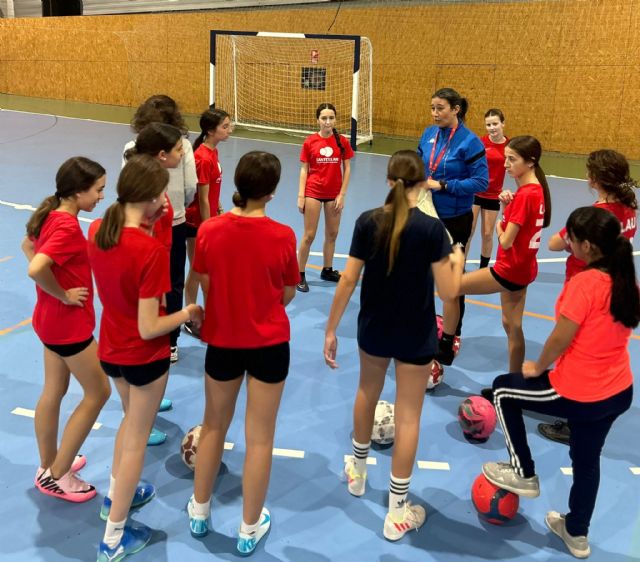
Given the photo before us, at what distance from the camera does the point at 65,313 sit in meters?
3.24

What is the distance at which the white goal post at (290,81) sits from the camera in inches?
680

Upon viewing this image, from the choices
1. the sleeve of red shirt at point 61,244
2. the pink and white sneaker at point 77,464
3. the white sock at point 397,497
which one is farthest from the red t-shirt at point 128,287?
the white sock at point 397,497

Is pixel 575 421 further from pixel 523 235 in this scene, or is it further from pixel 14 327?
pixel 14 327

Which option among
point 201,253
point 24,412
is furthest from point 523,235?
point 24,412

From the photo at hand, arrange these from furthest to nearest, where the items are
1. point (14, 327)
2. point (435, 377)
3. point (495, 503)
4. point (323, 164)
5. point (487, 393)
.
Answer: point (323, 164) < point (14, 327) < point (435, 377) < point (487, 393) < point (495, 503)

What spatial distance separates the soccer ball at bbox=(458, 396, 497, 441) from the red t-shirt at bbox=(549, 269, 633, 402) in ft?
3.96

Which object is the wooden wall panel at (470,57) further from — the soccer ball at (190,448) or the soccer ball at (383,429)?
the soccer ball at (190,448)

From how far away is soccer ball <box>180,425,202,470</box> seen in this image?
151 inches

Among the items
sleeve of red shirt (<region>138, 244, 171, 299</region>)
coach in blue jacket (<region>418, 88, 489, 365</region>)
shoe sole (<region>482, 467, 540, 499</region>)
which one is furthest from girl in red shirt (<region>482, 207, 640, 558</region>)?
coach in blue jacket (<region>418, 88, 489, 365</region>)

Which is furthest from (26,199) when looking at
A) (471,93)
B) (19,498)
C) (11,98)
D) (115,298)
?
(11,98)

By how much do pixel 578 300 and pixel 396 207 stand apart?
3.16 ft

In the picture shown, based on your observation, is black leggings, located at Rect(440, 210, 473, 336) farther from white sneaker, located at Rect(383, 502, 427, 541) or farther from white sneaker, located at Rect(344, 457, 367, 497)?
white sneaker, located at Rect(383, 502, 427, 541)

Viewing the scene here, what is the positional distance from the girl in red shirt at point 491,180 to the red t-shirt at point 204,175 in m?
3.45

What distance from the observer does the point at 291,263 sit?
299cm
